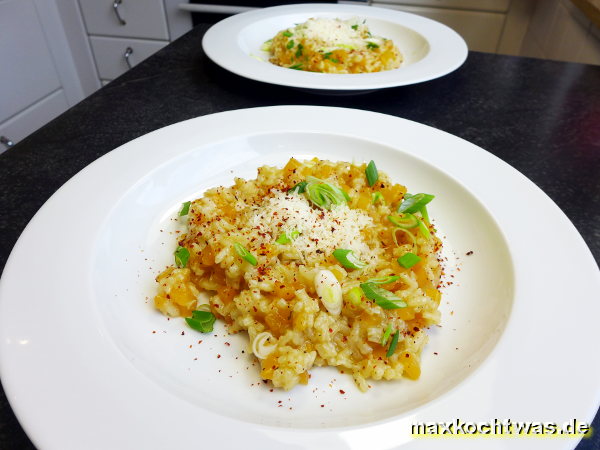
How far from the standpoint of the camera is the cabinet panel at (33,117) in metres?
3.77

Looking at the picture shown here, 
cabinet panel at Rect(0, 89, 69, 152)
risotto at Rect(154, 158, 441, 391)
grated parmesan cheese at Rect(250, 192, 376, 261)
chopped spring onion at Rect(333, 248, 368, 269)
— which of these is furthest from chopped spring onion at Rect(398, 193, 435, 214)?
cabinet panel at Rect(0, 89, 69, 152)

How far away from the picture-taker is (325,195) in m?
1.40

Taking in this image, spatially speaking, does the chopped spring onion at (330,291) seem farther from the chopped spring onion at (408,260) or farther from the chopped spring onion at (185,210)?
the chopped spring onion at (185,210)

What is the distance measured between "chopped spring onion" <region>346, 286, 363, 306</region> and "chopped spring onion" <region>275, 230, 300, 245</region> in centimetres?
25

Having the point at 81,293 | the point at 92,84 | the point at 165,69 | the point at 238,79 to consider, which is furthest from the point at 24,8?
the point at 81,293

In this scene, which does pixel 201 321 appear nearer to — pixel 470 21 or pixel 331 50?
pixel 331 50

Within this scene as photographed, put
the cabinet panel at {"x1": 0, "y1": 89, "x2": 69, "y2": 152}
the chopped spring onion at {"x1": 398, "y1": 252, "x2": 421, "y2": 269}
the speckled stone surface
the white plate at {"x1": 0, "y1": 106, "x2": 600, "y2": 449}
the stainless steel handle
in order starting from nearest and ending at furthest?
the white plate at {"x1": 0, "y1": 106, "x2": 600, "y2": 449} < the chopped spring onion at {"x1": 398, "y1": 252, "x2": 421, "y2": 269} < the speckled stone surface < the cabinet panel at {"x1": 0, "y1": 89, "x2": 69, "y2": 152} < the stainless steel handle

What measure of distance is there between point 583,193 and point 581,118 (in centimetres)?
67

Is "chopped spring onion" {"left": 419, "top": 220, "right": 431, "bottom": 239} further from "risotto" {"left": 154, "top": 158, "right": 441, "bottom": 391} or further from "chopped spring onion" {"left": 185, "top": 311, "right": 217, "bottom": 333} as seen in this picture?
"chopped spring onion" {"left": 185, "top": 311, "right": 217, "bottom": 333}

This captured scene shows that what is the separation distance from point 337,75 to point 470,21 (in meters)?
2.87

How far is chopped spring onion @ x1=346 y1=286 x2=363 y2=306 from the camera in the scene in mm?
1114

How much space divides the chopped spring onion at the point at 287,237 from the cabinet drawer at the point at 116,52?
11.9 ft

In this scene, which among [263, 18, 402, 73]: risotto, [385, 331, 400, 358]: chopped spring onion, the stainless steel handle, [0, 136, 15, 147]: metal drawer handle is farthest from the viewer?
the stainless steel handle

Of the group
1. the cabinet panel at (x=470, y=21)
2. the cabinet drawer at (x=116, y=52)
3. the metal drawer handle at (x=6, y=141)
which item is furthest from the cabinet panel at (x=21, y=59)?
the cabinet panel at (x=470, y=21)
